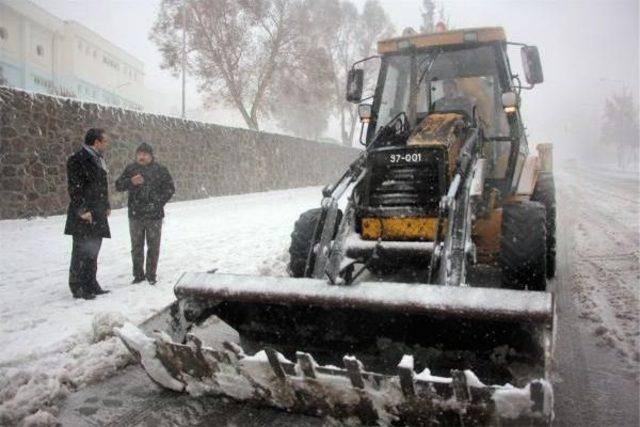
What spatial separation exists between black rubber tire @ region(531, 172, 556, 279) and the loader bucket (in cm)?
320

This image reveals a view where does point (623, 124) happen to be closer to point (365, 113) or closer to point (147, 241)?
point (365, 113)

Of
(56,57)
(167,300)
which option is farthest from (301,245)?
(56,57)

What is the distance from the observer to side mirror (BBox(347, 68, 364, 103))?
5.28 meters

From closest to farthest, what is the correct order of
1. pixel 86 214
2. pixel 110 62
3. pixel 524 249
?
pixel 524 249 < pixel 86 214 < pixel 110 62

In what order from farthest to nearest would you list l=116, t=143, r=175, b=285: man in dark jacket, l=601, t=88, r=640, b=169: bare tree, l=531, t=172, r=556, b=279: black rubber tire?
l=601, t=88, r=640, b=169: bare tree → l=531, t=172, r=556, b=279: black rubber tire → l=116, t=143, r=175, b=285: man in dark jacket

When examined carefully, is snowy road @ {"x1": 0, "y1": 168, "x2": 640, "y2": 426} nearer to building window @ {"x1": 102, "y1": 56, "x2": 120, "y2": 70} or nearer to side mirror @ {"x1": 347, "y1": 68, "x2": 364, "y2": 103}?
side mirror @ {"x1": 347, "y1": 68, "x2": 364, "y2": 103}

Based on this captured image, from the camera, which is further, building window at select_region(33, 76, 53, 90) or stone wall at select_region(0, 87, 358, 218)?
building window at select_region(33, 76, 53, 90)

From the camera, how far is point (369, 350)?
321 centimetres

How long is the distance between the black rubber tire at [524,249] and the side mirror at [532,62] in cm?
126

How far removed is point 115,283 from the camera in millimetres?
5730

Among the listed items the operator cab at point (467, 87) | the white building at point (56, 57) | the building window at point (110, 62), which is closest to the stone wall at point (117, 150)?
the operator cab at point (467, 87)

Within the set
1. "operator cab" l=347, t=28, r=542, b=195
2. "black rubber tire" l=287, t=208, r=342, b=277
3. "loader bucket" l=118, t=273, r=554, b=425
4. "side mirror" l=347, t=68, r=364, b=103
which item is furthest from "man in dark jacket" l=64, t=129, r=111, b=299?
"operator cab" l=347, t=28, r=542, b=195

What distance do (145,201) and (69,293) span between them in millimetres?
1227

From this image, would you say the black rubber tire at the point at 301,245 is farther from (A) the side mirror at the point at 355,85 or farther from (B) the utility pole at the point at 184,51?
(B) the utility pole at the point at 184,51
